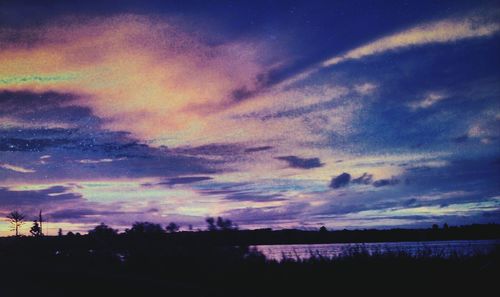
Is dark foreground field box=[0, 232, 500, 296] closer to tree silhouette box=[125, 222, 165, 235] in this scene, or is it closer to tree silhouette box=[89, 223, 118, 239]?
tree silhouette box=[125, 222, 165, 235]

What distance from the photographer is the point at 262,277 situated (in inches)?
642

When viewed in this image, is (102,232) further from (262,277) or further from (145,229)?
(262,277)

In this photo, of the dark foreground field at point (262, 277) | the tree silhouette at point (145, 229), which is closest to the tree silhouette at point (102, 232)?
the tree silhouette at point (145, 229)

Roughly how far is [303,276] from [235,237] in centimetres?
796

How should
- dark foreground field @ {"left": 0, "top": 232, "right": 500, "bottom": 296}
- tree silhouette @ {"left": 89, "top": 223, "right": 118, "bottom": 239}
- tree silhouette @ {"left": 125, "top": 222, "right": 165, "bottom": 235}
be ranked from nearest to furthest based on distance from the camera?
dark foreground field @ {"left": 0, "top": 232, "right": 500, "bottom": 296}
tree silhouette @ {"left": 125, "top": 222, "right": 165, "bottom": 235}
tree silhouette @ {"left": 89, "top": 223, "right": 118, "bottom": 239}

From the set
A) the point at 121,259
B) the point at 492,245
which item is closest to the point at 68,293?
the point at 121,259

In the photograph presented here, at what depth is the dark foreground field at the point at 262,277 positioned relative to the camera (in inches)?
521

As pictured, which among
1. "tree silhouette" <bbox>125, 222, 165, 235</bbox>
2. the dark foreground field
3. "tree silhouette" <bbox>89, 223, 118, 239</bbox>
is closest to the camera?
the dark foreground field

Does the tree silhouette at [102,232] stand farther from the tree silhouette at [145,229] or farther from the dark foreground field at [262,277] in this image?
the dark foreground field at [262,277]

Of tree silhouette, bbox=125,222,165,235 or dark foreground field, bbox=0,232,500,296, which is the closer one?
dark foreground field, bbox=0,232,500,296

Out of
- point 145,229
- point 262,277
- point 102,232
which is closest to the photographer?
point 262,277

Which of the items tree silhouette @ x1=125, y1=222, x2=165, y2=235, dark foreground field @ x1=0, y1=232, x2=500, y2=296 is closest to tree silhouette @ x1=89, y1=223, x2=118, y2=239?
tree silhouette @ x1=125, y1=222, x2=165, y2=235

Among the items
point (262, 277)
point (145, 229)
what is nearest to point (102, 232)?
point (145, 229)

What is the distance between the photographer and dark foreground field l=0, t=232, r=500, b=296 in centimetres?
1323
